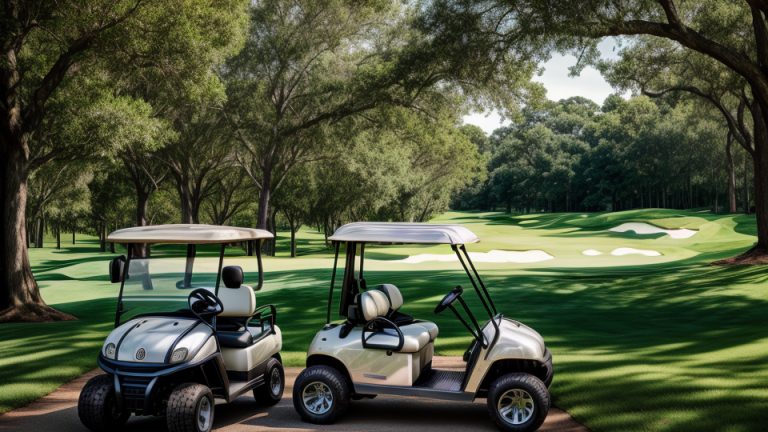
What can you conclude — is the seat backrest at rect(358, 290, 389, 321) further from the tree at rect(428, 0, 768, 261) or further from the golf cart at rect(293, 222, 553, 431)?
the tree at rect(428, 0, 768, 261)

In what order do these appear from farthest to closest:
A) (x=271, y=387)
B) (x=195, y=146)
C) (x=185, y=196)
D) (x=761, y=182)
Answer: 1. (x=185, y=196)
2. (x=195, y=146)
3. (x=761, y=182)
4. (x=271, y=387)

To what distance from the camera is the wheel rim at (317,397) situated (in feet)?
19.3

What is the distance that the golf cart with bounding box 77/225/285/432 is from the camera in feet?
16.6

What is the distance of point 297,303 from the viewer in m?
14.6

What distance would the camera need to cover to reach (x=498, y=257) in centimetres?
3058

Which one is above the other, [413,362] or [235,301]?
[235,301]

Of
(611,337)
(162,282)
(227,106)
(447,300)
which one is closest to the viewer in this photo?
(447,300)

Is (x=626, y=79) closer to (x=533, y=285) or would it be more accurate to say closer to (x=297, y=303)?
(x=533, y=285)

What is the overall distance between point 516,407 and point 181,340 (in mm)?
3131

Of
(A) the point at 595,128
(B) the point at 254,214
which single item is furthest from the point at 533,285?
(A) the point at 595,128

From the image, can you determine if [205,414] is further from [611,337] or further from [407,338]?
[611,337]

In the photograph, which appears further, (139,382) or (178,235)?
(178,235)

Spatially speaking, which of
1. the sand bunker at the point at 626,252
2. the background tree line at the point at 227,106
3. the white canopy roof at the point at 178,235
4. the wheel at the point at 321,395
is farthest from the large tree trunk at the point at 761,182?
the white canopy roof at the point at 178,235

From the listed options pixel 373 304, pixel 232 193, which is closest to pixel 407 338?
pixel 373 304
